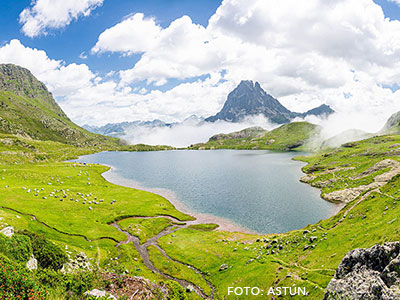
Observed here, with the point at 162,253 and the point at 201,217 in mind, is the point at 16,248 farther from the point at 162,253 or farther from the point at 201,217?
the point at 201,217

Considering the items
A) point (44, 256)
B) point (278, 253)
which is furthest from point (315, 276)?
point (44, 256)

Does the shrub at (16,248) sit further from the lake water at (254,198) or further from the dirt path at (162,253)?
the lake water at (254,198)

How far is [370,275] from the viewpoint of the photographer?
24109 millimetres

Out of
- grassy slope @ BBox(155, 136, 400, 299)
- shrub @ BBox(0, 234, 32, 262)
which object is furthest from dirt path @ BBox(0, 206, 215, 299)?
shrub @ BBox(0, 234, 32, 262)

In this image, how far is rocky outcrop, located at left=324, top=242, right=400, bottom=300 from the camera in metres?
21.5

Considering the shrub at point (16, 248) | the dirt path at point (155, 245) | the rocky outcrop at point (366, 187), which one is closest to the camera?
the shrub at point (16, 248)

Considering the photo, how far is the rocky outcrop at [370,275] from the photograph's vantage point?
21484 mm

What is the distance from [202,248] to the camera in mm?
68625

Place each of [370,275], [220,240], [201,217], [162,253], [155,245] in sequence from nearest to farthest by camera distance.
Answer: [370,275]
[162,253]
[155,245]
[220,240]
[201,217]

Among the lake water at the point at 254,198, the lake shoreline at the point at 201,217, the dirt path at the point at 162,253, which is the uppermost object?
the lake water at the point at 254,198

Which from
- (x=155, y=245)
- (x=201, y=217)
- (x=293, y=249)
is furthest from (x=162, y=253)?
(x=293, y=249)

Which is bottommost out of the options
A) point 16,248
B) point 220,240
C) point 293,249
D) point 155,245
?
point 155,245

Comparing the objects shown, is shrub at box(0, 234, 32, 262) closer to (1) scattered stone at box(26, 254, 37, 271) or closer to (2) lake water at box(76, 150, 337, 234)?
(1) scattered stone at box(26, 254, 37, 271)

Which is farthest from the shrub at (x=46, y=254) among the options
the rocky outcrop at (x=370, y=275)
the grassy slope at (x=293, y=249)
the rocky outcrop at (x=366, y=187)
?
the rocky outcrop at (x=366, y=187)
